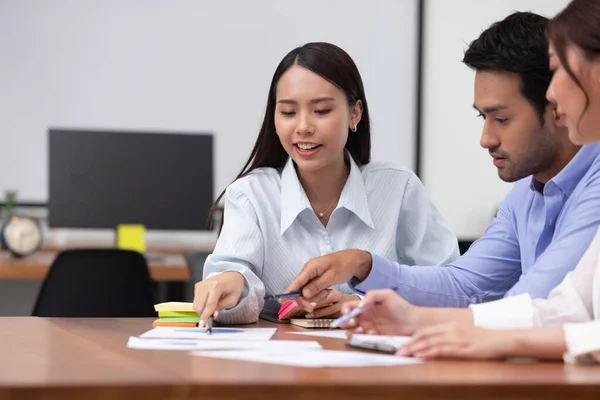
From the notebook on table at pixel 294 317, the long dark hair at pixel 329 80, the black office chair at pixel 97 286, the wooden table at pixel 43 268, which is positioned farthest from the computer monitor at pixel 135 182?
the notebook on table at pixel 294 317

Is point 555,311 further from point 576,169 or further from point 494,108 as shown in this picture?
point 494,108

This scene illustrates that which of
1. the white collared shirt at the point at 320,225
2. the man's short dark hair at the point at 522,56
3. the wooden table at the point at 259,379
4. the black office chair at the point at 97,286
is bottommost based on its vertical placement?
the black office chair at the point at 97,286

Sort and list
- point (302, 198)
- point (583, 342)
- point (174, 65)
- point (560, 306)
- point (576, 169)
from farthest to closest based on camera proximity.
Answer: point (174, 65), point (302, 198), point (576, 169), point (560, 306), point (583, 342)

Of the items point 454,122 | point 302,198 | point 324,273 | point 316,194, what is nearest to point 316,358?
point 324,273

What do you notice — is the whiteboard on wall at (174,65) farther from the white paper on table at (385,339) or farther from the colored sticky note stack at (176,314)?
the white paper on table at (385,339)

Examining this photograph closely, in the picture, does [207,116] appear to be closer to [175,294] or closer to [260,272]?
[175,294]

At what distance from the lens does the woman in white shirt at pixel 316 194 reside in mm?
2293

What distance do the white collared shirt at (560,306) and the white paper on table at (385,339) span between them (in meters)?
0.13

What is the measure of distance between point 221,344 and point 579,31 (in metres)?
0.80

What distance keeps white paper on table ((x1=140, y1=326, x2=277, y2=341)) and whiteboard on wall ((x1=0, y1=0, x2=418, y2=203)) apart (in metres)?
3.12

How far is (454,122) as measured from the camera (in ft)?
17.1

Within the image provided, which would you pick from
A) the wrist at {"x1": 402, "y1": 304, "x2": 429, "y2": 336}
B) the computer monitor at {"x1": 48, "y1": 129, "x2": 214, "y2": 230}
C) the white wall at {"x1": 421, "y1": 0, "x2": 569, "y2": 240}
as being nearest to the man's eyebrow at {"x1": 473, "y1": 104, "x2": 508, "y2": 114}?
the wrist at {"x1": 402, "y1": 304, "x2": 429, "y2": 336}

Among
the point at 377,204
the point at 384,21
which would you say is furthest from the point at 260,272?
the point at 384,21

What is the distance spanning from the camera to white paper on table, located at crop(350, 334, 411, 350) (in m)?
Answer: 1.52
